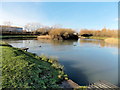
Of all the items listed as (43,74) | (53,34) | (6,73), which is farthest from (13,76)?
(53,34)

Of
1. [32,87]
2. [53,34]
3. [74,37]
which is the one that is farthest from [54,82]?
[74,37]

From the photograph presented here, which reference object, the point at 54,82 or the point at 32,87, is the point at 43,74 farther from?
the point at 32,87

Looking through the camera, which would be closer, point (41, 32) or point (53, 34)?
point (53, 34)

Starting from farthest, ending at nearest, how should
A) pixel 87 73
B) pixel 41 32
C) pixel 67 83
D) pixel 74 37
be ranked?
pixel 41 32 → pixel 74 37 → pixel 87 73 → pixel 67 83

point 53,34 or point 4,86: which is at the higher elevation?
point 53,34

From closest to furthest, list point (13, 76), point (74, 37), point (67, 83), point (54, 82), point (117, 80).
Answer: point (13, 76) < point (54, 82) < point (67, 83) < point (117, 80) < point (74, 37)

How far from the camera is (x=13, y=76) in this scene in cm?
273

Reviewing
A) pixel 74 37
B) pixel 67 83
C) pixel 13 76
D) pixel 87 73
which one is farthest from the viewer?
pixel 74 37

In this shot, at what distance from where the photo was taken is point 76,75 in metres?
4.44

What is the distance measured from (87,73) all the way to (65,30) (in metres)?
23.7

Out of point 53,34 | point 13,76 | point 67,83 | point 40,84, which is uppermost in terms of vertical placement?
point 53,34

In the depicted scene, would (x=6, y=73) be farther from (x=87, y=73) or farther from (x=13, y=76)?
(x=87, y=73)

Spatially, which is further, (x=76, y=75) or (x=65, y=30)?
(x=65, y=30)

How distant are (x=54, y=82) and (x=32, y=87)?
73 centimetres
